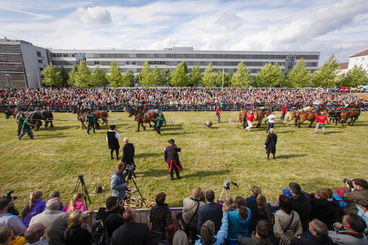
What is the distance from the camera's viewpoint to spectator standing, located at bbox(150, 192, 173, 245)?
12.0 feet

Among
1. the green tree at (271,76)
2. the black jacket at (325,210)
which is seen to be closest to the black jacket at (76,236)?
the black jacket at (325,210)

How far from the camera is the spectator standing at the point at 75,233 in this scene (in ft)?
9.71

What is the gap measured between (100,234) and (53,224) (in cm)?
92

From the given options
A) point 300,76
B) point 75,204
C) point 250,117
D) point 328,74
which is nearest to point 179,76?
point 300,76

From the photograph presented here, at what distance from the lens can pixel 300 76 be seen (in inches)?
1820

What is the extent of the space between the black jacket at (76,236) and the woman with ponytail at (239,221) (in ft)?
9.01

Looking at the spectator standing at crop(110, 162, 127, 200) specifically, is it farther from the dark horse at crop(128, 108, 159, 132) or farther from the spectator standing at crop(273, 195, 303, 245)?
the dark horse at crop(128, 108, 159, 132)

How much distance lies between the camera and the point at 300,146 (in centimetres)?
1164

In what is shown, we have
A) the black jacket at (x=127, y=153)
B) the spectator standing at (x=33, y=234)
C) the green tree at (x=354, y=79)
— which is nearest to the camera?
the spectator standing at (x=33, y=234)

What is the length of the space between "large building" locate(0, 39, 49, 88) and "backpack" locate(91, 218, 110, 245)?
69615 mm

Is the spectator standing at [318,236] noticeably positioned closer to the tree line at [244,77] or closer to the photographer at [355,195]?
the photographer at [355,195]

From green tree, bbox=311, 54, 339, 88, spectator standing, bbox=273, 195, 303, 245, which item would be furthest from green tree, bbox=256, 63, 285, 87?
spectator standing, bbox=273, 195, 303, 245

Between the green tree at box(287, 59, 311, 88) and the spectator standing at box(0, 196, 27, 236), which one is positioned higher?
the green tree at box(287, 59, 311, 88)

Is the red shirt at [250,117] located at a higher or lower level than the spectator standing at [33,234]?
lower
